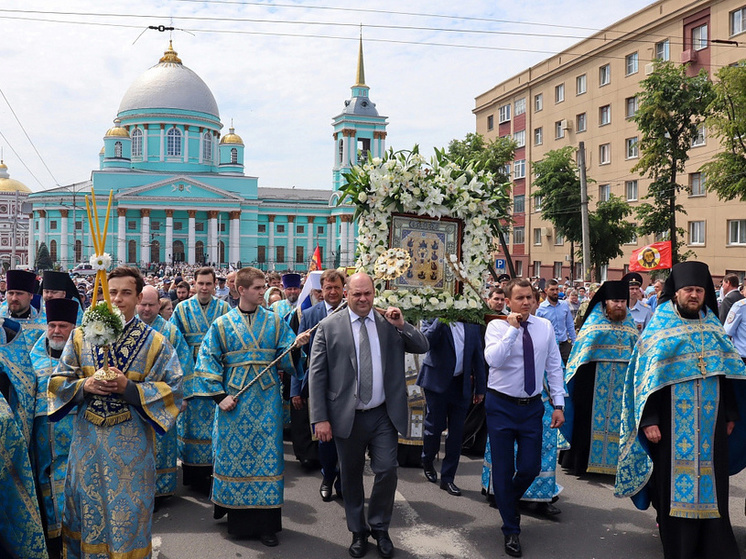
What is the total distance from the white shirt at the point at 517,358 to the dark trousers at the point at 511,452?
5.4 inches

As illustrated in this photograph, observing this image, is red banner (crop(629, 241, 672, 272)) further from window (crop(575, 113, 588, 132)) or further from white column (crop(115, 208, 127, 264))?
white column (crop(115, 208, 127, 264))

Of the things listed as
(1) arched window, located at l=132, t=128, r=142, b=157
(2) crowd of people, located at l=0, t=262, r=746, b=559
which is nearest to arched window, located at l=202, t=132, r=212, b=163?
(1) arched window, located at l=132, t=128, r=142, b=157

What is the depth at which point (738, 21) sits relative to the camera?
90.9 feet

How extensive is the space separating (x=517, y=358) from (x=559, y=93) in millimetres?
38491

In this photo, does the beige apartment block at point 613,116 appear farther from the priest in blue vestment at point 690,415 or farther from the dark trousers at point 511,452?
the dark trousers at point 511,452

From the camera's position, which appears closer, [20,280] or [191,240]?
[20,280]

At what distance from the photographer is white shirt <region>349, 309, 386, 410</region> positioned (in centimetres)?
513

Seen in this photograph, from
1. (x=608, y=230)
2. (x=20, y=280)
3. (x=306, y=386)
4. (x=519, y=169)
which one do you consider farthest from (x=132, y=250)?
(x=20, y=280)

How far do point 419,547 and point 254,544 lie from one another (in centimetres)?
127

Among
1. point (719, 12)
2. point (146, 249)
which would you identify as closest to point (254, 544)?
point (719, 12)

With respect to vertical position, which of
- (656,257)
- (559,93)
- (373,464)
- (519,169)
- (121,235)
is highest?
(559,93)

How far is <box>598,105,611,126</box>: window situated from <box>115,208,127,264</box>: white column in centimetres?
5066

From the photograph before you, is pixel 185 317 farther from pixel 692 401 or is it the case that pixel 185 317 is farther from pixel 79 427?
pixel 692 401

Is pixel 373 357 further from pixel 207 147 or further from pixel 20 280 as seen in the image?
pixel 207 147
